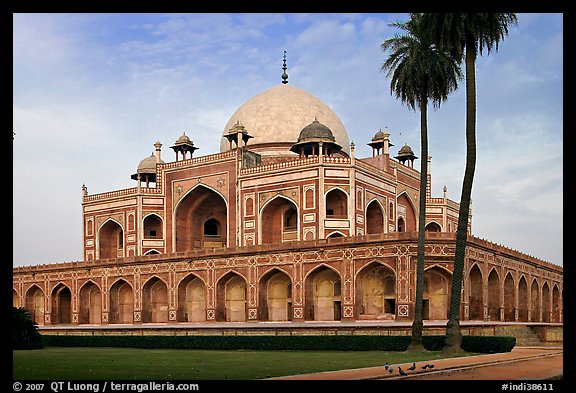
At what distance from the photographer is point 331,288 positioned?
3161cm

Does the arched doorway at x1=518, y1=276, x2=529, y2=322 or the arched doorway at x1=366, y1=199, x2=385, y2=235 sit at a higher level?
the arched doorway at x1=366, y1=199, x2=385, y2=235

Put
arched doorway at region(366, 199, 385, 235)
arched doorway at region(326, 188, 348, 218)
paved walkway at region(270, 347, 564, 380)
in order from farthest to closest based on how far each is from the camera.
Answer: arched doorway at region(366, 199, 385, 235)
arched doorway at region(326, 188, 348, 218)
paved walkway at region(270, 347, 564, 380)

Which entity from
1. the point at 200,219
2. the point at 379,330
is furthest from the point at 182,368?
the point at 200,219

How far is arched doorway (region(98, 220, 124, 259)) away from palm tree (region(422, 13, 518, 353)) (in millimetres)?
28602

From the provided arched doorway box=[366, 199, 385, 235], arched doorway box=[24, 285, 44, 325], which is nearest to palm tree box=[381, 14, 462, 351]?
arched doorway box=[366, 199, 385, 235]

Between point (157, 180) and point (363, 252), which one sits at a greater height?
point (157, 180)

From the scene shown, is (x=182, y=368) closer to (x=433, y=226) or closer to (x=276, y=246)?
(x=276, y=246)

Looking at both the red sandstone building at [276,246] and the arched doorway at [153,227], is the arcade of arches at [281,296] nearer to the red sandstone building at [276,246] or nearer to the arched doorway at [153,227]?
the red sandstone building at [276,246]

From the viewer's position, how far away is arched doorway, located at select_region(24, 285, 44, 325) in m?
41.5

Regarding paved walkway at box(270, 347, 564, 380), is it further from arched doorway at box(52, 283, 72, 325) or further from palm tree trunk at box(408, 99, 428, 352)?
arched doorway at box(52, 283, 72, 325)

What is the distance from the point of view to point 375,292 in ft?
100
